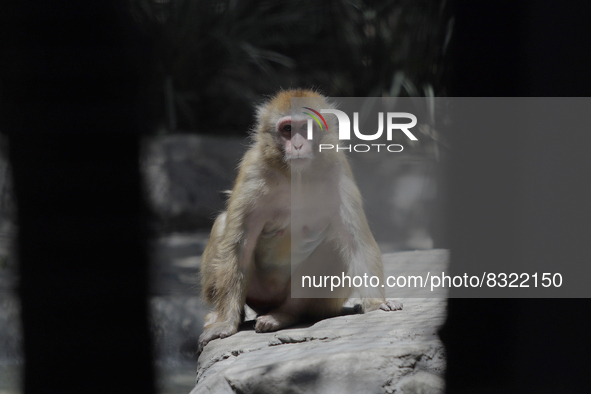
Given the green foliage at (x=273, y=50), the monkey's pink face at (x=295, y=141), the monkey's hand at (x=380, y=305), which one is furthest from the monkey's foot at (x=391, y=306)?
the green foliage at (x=273, y=50)

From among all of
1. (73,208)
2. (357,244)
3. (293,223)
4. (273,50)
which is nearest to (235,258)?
(293,223)

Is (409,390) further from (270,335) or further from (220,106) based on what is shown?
(220,106)

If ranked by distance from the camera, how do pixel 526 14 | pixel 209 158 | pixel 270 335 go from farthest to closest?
pixel 209 158 → pixel 270 335 → pixel 526 14

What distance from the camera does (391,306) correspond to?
3105 millimetres

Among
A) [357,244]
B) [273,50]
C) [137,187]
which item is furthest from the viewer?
[273,50]

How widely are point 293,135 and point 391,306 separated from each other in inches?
44.2

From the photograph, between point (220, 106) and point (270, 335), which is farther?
point (220, 106)

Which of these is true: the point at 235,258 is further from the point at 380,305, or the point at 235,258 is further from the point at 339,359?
the point at 339,359

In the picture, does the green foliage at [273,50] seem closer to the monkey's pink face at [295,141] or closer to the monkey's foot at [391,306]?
the monkey's pink face at [295,141]

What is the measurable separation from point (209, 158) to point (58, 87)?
417 cm

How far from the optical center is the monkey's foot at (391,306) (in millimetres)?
3096

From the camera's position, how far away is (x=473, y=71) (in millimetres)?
1642

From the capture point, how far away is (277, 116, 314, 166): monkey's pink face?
313cm

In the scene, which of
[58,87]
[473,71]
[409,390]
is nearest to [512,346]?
[409,390]
